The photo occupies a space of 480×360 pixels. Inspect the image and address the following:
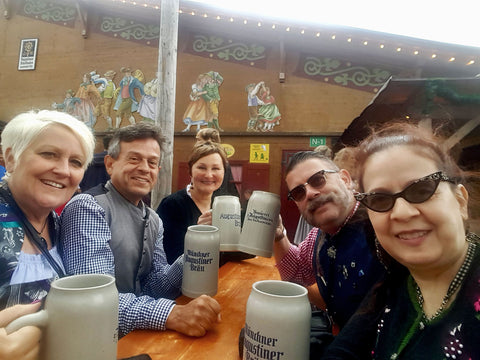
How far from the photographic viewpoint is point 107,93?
257 inches

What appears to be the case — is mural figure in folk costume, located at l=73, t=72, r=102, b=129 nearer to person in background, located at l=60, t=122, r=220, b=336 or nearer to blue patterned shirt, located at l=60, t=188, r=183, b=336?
person in background, located at l=60, t=122, r=220, b=336

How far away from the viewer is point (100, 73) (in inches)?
261

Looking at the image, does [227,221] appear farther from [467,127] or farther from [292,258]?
[467,127]

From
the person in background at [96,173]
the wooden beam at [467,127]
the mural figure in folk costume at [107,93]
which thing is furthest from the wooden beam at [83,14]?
the wooden beam at [467,127]

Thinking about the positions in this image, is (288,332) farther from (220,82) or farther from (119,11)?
(119,11)

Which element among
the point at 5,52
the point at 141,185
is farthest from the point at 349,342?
the point at 5,52

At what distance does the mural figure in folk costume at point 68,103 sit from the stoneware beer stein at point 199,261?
6.78m

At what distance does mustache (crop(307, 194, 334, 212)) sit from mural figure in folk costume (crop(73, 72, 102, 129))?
651cm

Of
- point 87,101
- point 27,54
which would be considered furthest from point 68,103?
point 27,54

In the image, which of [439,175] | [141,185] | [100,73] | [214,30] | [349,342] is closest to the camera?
[439,175]

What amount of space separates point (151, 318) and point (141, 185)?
0.71m

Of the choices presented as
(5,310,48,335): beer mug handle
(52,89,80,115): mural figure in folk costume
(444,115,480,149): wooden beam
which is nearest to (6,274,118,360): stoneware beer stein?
(5,310,48,335): beer mug handle

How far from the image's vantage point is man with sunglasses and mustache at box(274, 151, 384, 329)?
1084mm

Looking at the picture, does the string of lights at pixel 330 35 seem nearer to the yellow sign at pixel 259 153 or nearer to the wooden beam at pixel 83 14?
the wooden beam at pixel 83 14
